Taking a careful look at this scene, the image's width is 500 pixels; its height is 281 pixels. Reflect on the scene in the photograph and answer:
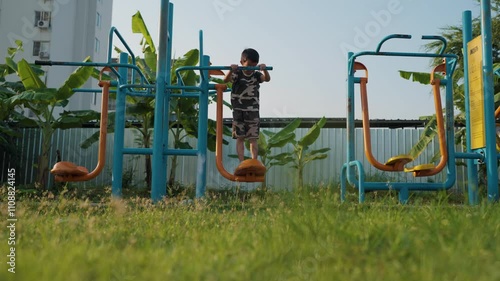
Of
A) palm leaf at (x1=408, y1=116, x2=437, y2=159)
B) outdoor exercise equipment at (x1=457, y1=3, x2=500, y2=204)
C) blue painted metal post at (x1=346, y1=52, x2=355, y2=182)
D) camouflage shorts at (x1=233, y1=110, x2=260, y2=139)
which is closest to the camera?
outdoor exercise equipment at (x1=457, y1=3, x2=500, y2=204)

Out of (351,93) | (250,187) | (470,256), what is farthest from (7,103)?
(470,256)

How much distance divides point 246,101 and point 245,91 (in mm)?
106

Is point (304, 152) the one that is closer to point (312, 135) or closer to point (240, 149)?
point (312, 135)

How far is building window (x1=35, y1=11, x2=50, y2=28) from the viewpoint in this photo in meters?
20.0

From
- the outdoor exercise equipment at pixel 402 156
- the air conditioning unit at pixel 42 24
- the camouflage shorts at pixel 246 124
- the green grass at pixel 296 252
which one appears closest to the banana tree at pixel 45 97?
the camouflage shorts at pixel 246 124

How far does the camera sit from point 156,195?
4781 mm

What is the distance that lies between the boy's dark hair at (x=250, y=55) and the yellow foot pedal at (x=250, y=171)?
123cm

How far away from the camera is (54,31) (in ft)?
66.5

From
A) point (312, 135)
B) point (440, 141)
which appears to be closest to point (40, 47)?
point (312, 135)

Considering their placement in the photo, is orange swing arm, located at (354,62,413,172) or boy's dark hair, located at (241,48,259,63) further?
boy's dark hair, located at (241,48,259,63)

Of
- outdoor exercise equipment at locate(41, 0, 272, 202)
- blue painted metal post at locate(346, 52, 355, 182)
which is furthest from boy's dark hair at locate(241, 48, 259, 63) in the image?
blue painted metal post at locate(346, 52, 355, 182)

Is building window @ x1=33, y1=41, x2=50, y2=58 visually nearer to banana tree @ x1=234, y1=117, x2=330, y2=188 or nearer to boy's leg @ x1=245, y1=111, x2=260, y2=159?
banana tree @ x1=234, y1=117, x2=330, y2=188

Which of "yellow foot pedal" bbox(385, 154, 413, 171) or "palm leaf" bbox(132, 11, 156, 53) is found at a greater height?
"palm leaf" bbox(132, 11, 156, 53)

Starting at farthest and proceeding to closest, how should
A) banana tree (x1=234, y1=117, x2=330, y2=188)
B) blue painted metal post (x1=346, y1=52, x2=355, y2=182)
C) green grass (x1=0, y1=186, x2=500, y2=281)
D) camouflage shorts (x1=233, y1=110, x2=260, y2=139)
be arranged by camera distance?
banana tree (x1=234, y1=117, x2=330, y2=188)
blue painted metal post (x1=346, y1=52, x2=355, y2=182)
camouflage shorts (x1=233, y1=110, x2=260, y2=139)
green grass (x1=0, y1=186, x2=500, y2=281)
